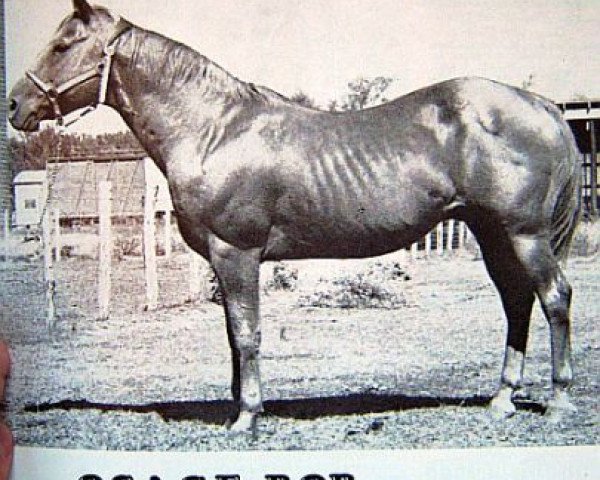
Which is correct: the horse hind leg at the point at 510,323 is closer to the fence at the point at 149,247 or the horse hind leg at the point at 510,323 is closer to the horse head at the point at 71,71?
the fence at the point at 149,247

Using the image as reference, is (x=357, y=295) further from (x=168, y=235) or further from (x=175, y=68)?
(x=175, y=68)

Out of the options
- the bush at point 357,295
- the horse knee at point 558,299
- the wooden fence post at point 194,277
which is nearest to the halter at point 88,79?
the wooden fence post at point 194,277

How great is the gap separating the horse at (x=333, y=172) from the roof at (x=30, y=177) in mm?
83

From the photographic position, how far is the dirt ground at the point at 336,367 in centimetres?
112

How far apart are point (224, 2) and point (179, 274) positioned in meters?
0.34

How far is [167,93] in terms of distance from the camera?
1141 millimetres

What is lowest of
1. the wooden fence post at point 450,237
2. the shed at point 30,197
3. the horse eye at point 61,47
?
the wooden fence post at point 450,237

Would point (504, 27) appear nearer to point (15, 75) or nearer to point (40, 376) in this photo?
point (15, 75)

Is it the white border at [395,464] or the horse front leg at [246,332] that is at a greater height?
the horse front leg at [246,332]

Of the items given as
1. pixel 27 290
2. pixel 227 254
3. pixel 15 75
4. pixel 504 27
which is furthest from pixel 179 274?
pixel 504 27

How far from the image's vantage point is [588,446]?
3.68 feet

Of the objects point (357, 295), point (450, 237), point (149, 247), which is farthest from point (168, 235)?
point (450, 237)

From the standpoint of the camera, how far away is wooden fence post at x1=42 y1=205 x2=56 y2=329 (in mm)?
1157

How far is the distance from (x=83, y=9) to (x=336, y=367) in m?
0.55
